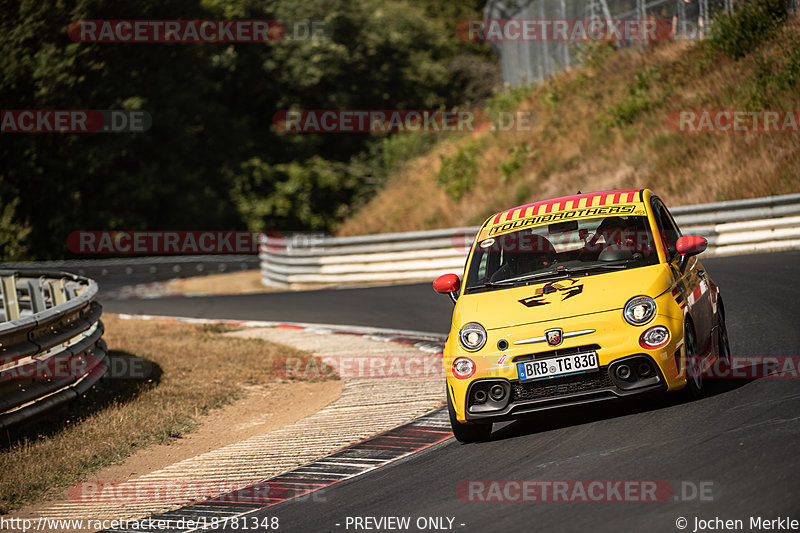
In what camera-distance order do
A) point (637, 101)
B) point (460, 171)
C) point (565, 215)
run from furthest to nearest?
point (460, 171)
point (637, 101)
point (565, 215)

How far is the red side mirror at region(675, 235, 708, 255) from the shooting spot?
7.38m

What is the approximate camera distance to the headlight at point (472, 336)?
22.7ft

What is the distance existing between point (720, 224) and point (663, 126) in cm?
608

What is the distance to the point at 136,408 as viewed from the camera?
992cm

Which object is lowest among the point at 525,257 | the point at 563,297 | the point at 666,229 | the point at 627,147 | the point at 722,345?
the point at 722,345

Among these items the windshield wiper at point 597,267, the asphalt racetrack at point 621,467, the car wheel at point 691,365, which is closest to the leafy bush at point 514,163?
the asphalt racetrack at point 621,467

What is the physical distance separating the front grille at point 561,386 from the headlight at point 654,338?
12.6 inches

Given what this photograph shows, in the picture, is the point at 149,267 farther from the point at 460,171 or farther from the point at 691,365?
the point at 691,365

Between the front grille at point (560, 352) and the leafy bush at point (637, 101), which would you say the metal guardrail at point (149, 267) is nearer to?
the leafy bush at point (637, 101)

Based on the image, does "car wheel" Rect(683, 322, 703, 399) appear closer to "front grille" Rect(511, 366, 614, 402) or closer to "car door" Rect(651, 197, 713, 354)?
"car door" Rect(651, 197, 713, 354)

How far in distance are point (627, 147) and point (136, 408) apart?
15743 mm

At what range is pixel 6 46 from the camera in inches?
1135

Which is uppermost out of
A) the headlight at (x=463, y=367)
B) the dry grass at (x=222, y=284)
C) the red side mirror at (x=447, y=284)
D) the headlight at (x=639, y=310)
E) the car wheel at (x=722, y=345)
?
the red side mirror at (x=447, y=284)

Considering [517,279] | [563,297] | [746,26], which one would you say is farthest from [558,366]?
[746,26]
